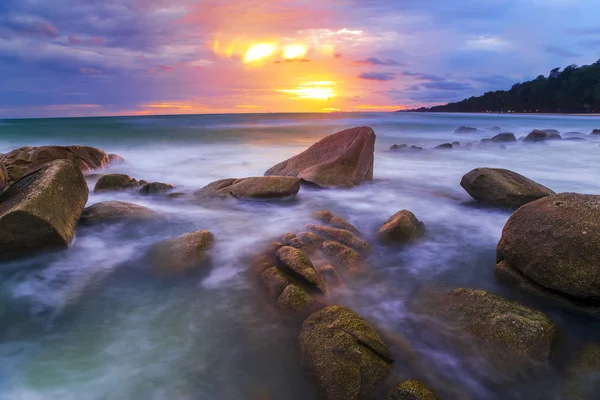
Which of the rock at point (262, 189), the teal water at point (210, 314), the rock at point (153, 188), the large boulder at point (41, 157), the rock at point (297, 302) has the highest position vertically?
the large boulder at point (41, 157)

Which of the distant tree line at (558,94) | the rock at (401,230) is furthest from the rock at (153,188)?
the distant tree line at (558,94)

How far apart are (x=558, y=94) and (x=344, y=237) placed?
9156 centimetres

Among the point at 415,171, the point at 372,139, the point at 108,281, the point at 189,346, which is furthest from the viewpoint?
the point at 415,171

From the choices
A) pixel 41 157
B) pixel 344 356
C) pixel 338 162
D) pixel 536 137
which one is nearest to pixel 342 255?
pixel 344 356

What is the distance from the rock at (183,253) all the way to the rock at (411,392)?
129 inches

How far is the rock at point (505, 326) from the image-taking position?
3428 millimetres

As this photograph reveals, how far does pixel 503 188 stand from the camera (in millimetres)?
7320

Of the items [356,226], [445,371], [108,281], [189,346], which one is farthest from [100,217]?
[445,371]

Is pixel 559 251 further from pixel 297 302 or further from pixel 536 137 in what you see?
pixel 536 137

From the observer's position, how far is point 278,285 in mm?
4469

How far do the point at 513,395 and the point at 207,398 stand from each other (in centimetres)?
264

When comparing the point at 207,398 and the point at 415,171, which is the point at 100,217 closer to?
the point at 207,398

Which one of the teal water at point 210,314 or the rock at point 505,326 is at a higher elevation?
the rock at point 505,326

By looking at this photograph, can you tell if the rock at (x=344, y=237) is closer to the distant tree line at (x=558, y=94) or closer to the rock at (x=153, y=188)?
the rock at (x=153, y=188)
